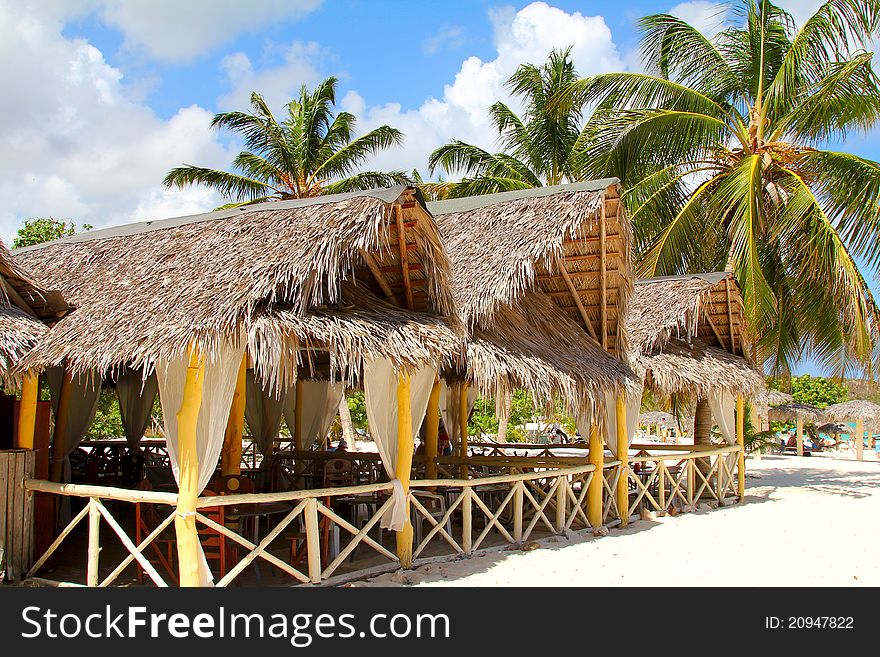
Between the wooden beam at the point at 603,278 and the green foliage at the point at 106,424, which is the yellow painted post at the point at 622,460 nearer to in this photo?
the wooden beam at the point at 603,278

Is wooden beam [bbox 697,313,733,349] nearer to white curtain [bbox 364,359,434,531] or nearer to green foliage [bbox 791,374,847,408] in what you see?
white curtain [bbox 364,359,434,531]

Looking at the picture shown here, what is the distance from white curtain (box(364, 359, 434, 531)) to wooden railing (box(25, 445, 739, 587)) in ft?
0.37

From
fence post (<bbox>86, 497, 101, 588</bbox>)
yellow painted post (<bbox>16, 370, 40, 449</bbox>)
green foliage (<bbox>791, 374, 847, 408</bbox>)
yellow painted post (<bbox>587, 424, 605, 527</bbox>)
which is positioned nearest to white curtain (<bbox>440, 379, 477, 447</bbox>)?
yellow painted post (<bbox>587, 424, 605, 527</bbox>)

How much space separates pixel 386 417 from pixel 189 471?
73.4 inches

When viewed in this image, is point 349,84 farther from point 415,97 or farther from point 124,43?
point 124,43

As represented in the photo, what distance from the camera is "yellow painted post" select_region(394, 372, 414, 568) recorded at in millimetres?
6824

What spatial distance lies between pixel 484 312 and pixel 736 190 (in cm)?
732

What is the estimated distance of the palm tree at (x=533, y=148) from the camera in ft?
66.6

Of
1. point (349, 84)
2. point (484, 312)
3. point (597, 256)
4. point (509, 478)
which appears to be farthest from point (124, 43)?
point (349, 84)

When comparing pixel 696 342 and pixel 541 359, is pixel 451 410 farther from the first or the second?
pixel 541 359

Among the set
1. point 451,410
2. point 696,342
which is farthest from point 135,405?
point 696,342
